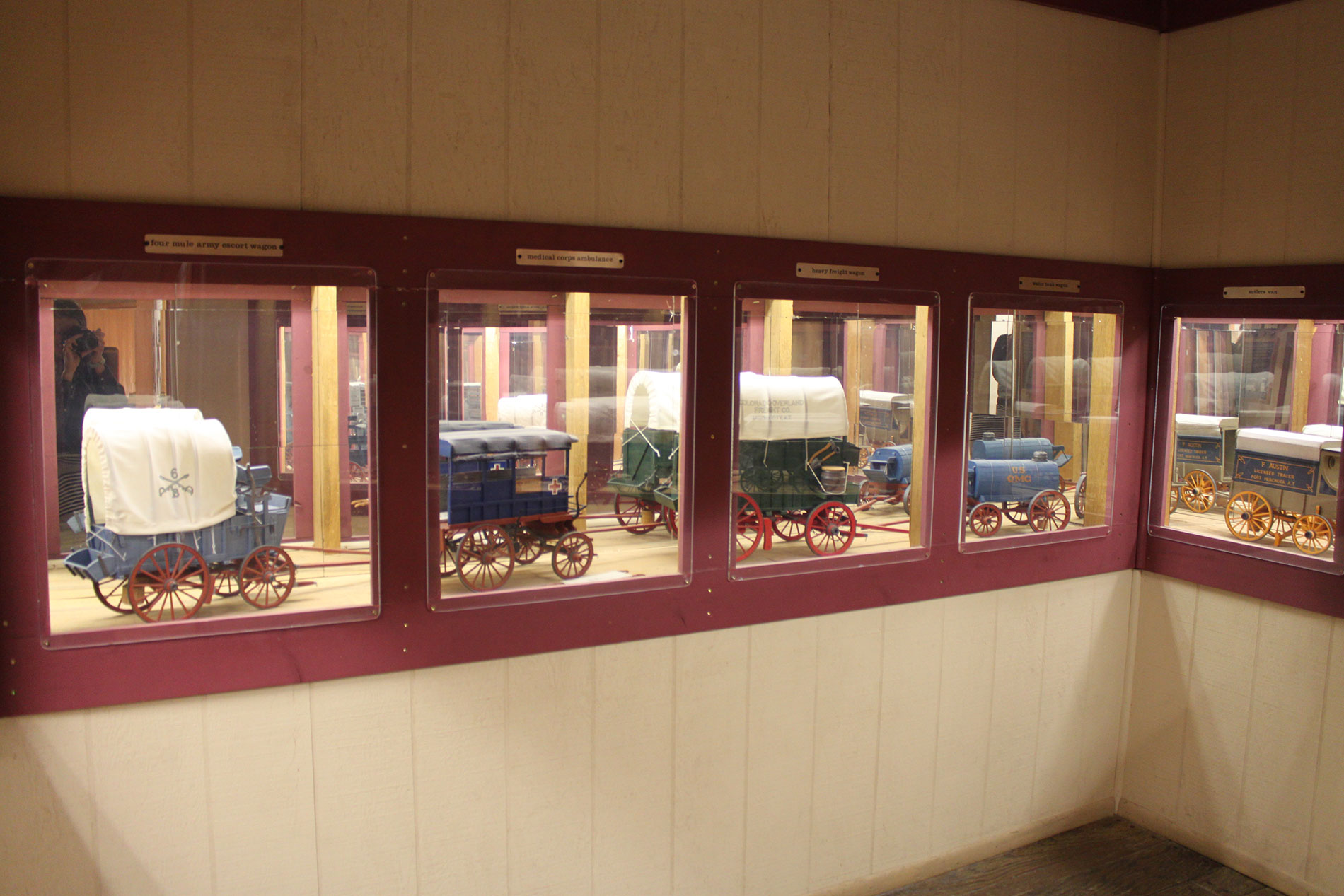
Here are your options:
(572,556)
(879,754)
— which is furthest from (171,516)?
(879,754)

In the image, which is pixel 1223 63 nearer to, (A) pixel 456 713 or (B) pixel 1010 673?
(B) pixel 1010 673

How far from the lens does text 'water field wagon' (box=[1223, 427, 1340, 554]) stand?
3783 millimetres

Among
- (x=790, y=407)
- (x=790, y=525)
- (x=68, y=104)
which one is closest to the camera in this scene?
(x=68, y=104)

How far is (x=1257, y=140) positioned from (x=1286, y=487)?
55.7 inches

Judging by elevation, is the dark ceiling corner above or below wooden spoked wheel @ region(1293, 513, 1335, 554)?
above

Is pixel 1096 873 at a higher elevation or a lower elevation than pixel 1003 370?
lower

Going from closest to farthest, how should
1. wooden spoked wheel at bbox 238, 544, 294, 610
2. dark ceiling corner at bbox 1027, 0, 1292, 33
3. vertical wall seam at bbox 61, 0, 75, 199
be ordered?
1. vertical wall seam at bbox 61, 0, 75, 199
2. wooden spoked wheel at bbox 238, 544, 294, 610
3. dark ceiling corner at bbox 1027, 0, 1292, 33

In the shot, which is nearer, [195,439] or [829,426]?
[195,439]

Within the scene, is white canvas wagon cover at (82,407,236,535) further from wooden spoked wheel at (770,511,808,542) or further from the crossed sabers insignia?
wooden spoked wheel at (770,511,808,542)

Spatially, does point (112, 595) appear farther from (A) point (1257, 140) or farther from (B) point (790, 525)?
(A) point (1257, 140)

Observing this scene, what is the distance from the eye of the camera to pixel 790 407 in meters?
3.47

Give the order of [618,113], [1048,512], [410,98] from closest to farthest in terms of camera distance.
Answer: [410,98] < [618,113] < [1048,512]

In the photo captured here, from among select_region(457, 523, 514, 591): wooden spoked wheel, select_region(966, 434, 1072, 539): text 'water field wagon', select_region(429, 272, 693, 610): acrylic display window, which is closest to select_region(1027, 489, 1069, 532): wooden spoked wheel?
select_region(966, 434, 1072, 539): text 'water field wagon'

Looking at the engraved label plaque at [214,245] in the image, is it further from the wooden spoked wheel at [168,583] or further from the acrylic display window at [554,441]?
the wooden spoked wheel at [168,583]
